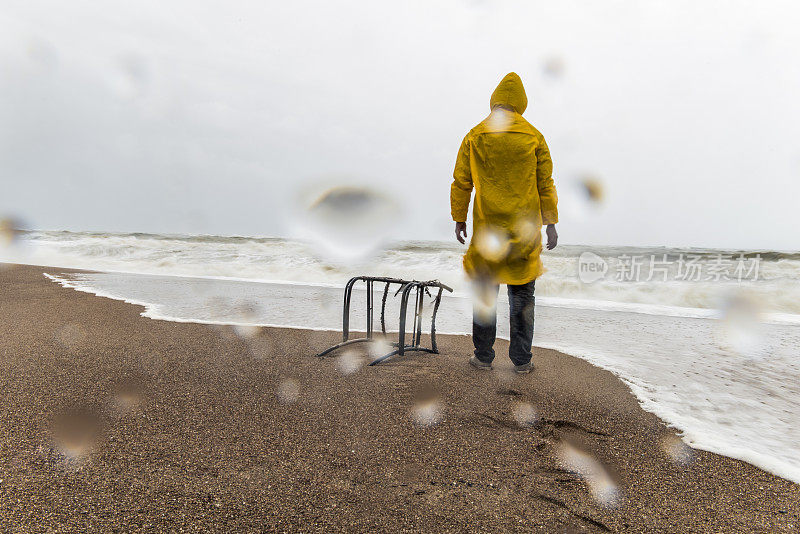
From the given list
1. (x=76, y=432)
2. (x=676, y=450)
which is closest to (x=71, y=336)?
(x=76, y=432)

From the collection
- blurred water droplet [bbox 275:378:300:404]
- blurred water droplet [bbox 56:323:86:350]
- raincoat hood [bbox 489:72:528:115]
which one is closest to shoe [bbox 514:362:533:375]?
blurred water droplet [bbox 275:378:300:404]

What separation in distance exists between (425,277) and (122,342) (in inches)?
452

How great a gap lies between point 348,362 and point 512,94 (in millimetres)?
2408

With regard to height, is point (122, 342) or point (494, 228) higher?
point (494, 228)

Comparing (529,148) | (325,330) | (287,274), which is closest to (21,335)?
(325,330)

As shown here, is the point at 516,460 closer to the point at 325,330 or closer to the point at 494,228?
the point at 494,228

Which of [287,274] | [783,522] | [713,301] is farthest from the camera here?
[287,274]

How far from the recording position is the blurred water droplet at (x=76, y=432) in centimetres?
200

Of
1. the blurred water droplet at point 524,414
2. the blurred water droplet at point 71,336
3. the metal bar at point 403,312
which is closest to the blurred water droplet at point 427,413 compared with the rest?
the blurred water droplet at point 524,414

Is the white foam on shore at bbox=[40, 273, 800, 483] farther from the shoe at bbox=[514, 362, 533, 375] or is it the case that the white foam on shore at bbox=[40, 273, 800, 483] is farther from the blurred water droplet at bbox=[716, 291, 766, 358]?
the shoe at bbox=[514, 362, 533, 375]

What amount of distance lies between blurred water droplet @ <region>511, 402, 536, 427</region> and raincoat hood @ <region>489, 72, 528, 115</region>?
2.13m

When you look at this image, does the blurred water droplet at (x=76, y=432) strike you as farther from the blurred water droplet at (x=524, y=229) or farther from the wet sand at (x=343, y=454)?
the blurred water droplet at (x=524, y=229)

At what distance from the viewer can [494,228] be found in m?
3.34

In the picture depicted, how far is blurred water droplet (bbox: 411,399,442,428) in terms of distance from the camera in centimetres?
246
